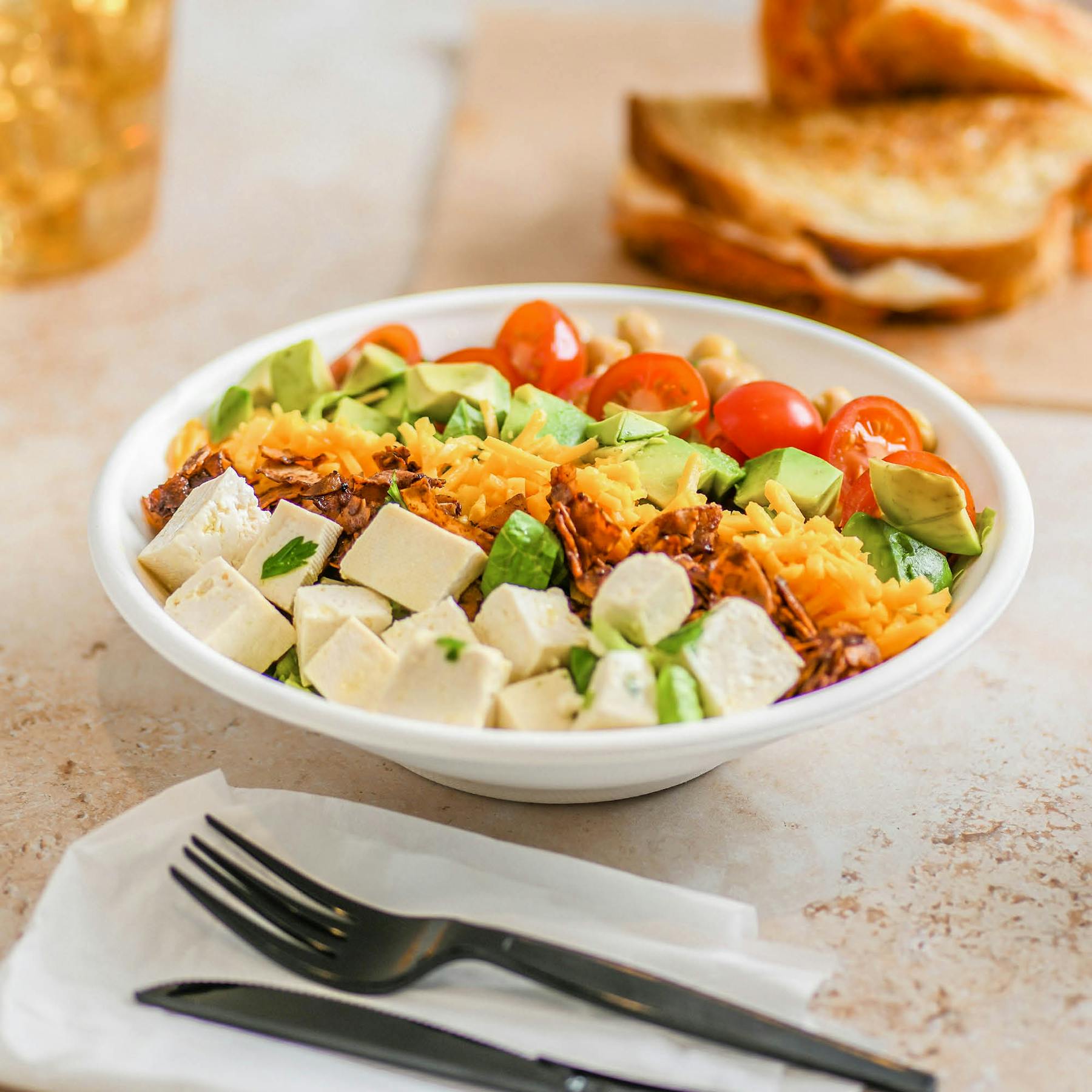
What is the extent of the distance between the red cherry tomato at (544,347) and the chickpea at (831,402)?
0.41m

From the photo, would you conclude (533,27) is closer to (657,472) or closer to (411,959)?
(657,472)

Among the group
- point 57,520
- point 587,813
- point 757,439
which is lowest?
point 57,520

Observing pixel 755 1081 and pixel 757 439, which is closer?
pixel 755 1081

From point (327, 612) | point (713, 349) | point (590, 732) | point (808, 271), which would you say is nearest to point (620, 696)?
point (590, 732)

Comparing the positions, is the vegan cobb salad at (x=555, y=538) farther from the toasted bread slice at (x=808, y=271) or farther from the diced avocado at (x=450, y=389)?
the toasted bread slice at (x=808, y=271)

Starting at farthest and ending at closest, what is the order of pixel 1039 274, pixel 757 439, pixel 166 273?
1. pixel 166 273
2. pixel 1039 274
3. pixel 757 439

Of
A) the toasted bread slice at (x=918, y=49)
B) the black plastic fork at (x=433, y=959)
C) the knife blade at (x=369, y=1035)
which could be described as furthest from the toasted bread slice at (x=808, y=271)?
the knife blade at (x=369, y=1035)

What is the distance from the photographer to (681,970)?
1342 millimetres

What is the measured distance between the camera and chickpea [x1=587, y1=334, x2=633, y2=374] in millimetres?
2145

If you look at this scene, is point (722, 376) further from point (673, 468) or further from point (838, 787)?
point (838, 787)

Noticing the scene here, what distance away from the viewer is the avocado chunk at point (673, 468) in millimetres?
1719

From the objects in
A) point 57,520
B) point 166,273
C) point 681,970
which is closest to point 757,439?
point 681,970

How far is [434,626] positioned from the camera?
148 centimetres

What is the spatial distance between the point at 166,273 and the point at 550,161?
128 centimetres
